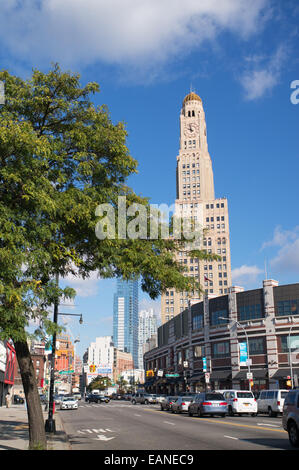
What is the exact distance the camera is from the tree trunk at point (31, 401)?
12828mm

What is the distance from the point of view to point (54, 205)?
1141 centimetres

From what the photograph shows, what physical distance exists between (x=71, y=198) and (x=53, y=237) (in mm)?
1349

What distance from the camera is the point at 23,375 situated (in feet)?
43.3

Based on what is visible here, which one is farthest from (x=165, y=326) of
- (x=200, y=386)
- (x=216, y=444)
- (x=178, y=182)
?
(x=216, y=444)

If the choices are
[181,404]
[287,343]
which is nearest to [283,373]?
[287,343]

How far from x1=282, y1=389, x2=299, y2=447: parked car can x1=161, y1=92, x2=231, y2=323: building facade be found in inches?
4981

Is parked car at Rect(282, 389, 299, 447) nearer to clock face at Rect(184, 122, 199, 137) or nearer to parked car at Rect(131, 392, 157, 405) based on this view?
parked car at Rect(131, 392, 157, 405)

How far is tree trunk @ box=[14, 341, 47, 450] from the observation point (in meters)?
12.8

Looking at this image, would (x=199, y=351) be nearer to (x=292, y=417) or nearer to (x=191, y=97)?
(x=292, y=417)

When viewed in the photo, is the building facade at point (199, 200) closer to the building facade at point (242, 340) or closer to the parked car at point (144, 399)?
the building facade at point (242, 340)

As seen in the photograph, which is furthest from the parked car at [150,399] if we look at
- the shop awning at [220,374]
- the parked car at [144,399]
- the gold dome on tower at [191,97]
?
the gold dome on tower at [191,97]

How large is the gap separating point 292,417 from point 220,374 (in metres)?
60.0

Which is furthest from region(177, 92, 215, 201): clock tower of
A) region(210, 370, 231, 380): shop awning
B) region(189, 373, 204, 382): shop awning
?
region(210, 370, 231, 380): shop awning
